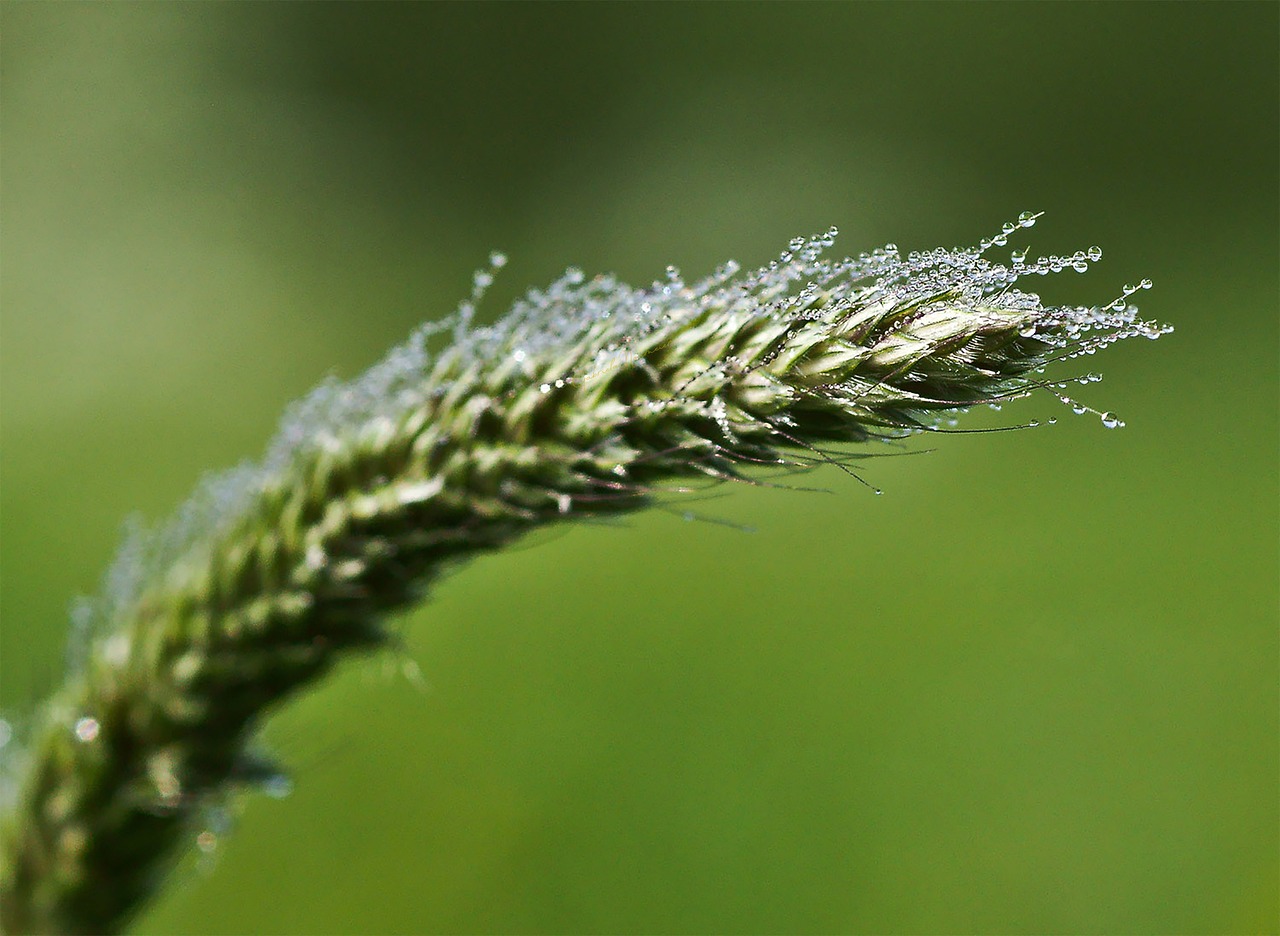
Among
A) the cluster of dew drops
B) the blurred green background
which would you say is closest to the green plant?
the cluster of dew drops

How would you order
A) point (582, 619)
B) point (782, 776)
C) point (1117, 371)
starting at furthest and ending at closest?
point (1117, 371)
point (582, 619)
point (782, 776)

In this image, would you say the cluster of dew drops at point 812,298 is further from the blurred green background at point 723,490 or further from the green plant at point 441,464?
the blurred green background at point 723,490

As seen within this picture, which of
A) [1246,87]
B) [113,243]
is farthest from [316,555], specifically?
[1246,87]

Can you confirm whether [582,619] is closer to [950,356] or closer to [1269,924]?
[1269,924]

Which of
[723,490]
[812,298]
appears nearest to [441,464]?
[723,490]

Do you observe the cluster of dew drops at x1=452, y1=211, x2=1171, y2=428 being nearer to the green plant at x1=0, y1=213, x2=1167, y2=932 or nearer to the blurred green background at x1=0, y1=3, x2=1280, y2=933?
the green plant at x1=0, y1=213, x2=1167, y2=932

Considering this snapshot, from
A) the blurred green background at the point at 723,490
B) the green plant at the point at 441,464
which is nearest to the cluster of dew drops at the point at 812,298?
the green plant at the point at 441,464
